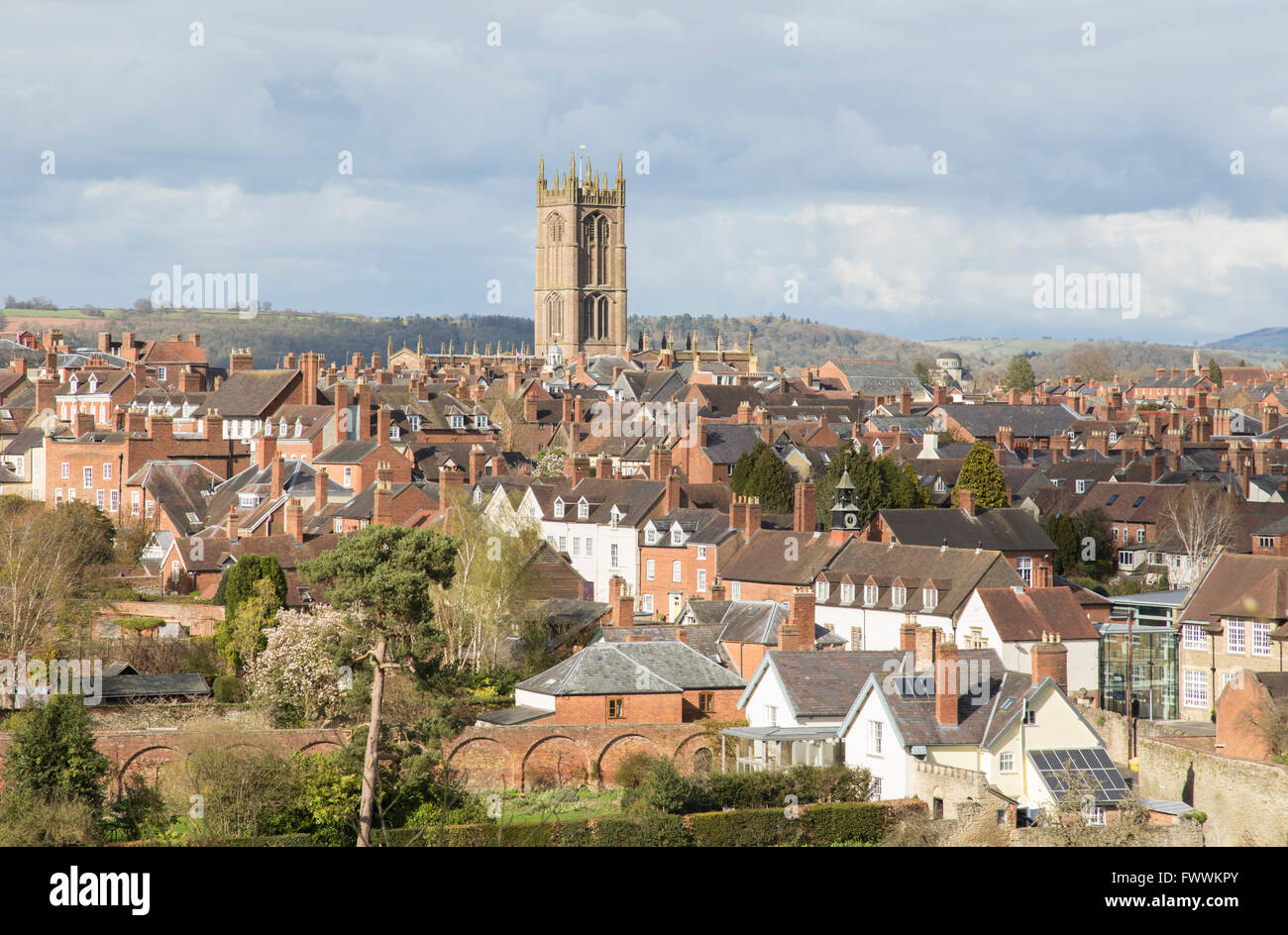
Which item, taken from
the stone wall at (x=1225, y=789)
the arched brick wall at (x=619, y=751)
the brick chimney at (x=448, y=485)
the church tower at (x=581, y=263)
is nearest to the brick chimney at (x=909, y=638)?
the stone wall at (x=1225, y=789)

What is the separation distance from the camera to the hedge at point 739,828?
3422 centimetres

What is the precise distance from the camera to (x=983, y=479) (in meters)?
66.7

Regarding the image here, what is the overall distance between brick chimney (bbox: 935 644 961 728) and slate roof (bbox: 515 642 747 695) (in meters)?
8.55

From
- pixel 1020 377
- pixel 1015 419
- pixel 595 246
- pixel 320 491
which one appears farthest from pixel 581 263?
pixel 320 491

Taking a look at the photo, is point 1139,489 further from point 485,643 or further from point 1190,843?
point 1190,843

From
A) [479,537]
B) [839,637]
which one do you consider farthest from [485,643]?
[839,637]

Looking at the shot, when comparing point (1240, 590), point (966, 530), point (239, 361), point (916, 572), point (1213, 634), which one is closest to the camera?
point (1213, 634)

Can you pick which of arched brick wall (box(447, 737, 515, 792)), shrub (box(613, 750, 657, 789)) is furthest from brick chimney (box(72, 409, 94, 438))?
shrub (box(613, 750, 657, 789))

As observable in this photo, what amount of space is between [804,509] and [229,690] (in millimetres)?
22861

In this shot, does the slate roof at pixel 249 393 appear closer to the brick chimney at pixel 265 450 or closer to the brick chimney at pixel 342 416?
the brick chimney at pixel 342 416

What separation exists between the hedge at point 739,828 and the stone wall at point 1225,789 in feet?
22.3

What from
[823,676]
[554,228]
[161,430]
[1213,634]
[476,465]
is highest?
[554,228]

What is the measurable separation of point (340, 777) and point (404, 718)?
8657 mm

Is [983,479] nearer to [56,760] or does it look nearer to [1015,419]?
[1015,419]
